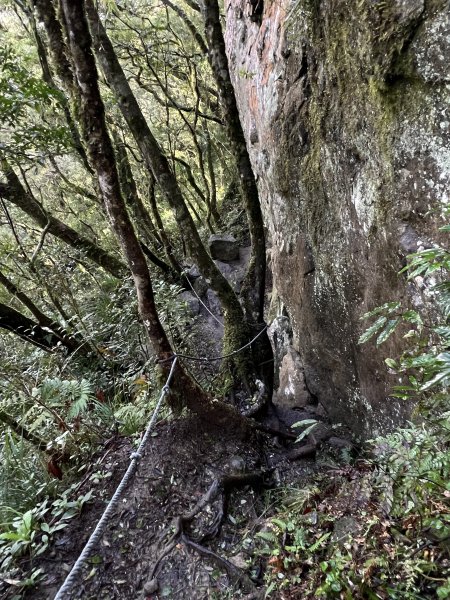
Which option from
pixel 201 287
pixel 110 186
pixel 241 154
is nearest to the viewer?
pixel 110 186

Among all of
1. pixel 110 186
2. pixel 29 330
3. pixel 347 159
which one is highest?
pixel 110 186

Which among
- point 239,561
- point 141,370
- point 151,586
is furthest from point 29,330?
point 239,561

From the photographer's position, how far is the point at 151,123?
1243 centimetres

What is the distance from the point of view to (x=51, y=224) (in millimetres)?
8094

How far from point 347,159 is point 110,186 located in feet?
7.30

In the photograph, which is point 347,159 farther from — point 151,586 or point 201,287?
point 201,287

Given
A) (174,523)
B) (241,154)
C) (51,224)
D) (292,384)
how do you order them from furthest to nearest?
(51,224) → (241,154) → (292,384) → (174,523)

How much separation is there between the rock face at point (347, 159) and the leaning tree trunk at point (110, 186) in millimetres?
1679

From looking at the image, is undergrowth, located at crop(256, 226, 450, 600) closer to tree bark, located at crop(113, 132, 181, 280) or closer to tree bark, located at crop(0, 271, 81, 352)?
tree bark, located at crop(0, 271, 81, 352)

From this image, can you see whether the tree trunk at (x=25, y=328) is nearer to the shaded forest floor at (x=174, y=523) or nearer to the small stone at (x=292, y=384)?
the shaded forest floor at (x=174, y=523)

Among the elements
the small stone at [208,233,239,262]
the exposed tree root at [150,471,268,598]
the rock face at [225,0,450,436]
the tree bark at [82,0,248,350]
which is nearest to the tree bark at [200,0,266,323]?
the rock face at [225,0,450,436]

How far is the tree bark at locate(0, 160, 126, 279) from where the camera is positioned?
24.0 feet

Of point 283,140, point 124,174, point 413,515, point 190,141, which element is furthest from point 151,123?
point 413,515

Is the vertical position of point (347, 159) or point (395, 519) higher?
point (347, 159)
